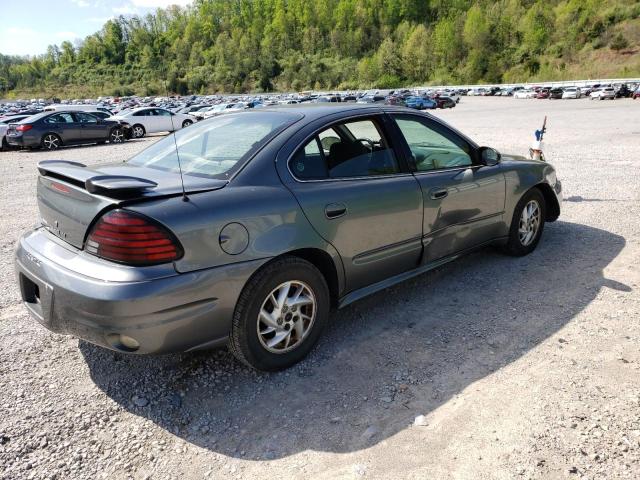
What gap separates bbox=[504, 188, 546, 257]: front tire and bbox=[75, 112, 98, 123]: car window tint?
708 inches

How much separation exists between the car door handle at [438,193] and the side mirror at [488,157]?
2.11 ft

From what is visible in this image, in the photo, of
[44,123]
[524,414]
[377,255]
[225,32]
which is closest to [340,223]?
[377,255]

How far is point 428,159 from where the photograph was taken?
3.89 m

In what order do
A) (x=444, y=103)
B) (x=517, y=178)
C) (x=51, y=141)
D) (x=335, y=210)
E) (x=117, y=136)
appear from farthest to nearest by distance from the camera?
(x=444, y=103) < (x=117, y=136) < (x=51, y=141) < (x=517, y=178) < (x=335, y=210)

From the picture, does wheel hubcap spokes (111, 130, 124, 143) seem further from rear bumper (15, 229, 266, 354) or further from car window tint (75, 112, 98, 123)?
rear bumper (15, 229, 266, 354)

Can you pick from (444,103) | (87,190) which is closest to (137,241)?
(87,190)

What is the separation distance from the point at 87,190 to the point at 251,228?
89cm

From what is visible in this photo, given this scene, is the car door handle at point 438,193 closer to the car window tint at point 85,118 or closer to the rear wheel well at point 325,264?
the rear wheel well at point 325,264

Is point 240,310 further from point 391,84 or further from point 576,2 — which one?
point 576,2

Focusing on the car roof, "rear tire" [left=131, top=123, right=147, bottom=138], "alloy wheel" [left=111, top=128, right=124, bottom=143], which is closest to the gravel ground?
the car roof

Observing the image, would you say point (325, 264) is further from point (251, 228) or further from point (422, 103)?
point (422, 103)

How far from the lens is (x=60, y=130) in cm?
1795

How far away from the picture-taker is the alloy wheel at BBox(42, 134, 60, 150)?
17.6m

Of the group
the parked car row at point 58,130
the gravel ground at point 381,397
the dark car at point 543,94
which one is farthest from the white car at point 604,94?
the gravel ground at point 381,397
